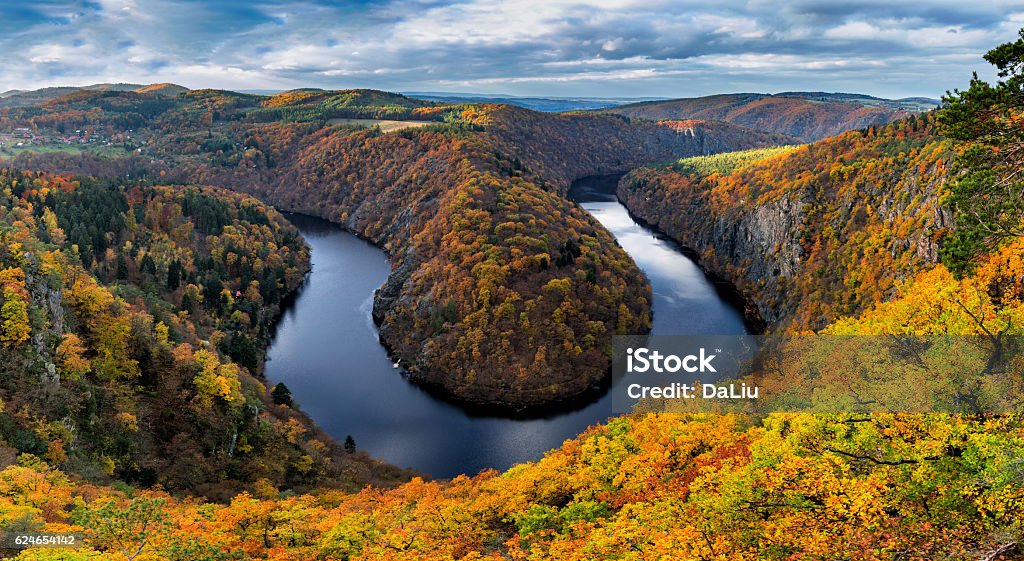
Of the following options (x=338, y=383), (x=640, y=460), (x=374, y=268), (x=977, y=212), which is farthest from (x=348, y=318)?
(x=977, y=212)

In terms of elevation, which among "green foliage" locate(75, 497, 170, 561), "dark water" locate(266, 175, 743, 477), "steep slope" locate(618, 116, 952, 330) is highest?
"steep slope" locate(618, 116, 952, 330)

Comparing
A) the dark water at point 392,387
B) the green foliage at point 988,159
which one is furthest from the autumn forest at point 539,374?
the dark water at point 392,387

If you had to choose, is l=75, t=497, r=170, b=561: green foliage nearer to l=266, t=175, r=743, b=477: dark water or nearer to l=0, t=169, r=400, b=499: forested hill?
l=0, t=169, r=400, b=499: forested hill

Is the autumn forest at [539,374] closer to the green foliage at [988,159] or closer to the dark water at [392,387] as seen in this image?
the green foliage at [988,159]

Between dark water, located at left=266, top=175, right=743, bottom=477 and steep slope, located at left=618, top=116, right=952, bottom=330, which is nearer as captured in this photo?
dark water, located at left=266, top=175, right=743, bottom=477

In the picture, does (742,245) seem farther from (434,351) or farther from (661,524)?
(661,524)

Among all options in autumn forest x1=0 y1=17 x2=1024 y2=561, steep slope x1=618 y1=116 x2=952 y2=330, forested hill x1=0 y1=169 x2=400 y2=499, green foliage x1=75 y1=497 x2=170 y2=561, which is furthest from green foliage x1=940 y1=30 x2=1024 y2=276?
forested hill x1=0 y1=169 x2=400 y2=499
